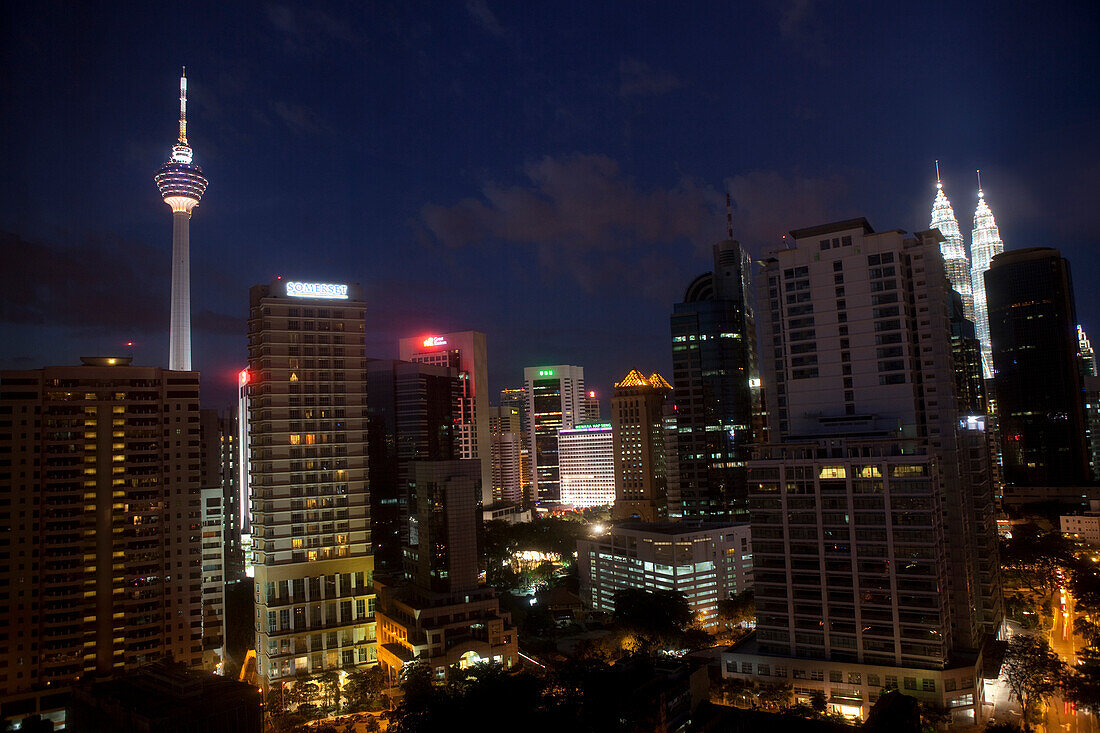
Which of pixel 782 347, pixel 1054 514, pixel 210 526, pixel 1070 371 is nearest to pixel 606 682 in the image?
pixel 782 347

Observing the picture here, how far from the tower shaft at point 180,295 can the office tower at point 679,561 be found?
10204 centimetres

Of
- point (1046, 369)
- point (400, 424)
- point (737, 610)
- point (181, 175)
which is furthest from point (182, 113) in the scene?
point (1046, 369)

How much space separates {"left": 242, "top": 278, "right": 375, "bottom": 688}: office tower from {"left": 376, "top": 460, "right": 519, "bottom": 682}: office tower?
609 centimetres

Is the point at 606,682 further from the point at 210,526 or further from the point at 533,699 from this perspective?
the point at 210,526

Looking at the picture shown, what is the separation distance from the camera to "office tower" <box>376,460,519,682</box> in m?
84.1

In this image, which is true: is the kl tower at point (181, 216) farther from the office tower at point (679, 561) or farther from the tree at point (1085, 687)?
the tree at point (1085, 687)

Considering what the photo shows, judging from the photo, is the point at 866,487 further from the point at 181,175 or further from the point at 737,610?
the point at 181,175

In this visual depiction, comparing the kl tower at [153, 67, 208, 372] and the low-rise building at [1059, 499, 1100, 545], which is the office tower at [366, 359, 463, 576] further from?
the low-rise building at [1059, 499, 1100, 545]

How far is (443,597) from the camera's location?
291 feet

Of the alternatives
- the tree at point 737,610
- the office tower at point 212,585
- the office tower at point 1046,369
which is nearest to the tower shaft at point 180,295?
the office tower at point 212,585

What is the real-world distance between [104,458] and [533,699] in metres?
65.7

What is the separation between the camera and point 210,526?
108 metres

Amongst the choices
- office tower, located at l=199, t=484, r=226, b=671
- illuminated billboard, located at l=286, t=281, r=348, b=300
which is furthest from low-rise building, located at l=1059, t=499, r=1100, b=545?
office tower, located at l=199, t=484, r=226, b=671

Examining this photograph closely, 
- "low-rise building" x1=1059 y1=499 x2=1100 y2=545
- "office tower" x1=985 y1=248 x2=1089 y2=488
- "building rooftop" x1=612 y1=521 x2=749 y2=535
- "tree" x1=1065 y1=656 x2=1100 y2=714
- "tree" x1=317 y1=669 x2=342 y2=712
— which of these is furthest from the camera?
"office tower" x1=985 y1=248 x2=1089 y2=488
